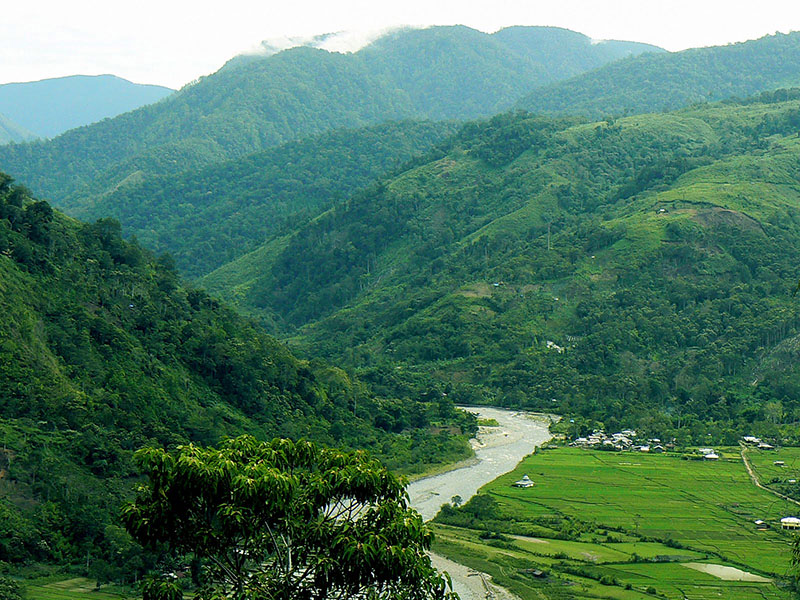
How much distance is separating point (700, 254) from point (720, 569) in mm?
65943

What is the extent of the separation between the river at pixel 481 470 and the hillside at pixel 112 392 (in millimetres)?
2315

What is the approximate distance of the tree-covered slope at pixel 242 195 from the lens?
16438 centimetres

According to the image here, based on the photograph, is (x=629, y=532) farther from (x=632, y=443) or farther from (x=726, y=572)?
(x=632, y=443)

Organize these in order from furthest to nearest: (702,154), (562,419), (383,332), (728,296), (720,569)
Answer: (702,154)
(383,332)
(728,296)
(562,419)
(720,569)

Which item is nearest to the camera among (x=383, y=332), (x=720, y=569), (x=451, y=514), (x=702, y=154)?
(x=720, y=569)

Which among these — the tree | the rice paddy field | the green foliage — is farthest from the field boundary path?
the tree

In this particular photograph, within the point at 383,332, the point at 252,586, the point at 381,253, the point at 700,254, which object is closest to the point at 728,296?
the point at 700,254

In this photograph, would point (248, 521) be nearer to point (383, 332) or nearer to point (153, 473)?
point (153, 473)

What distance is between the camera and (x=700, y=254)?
10238cm

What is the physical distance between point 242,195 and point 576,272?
9154 cm

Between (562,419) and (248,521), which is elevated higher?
(248,521)

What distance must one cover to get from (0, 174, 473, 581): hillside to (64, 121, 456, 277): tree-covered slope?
90.0 meters

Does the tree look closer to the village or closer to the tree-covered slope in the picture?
the village

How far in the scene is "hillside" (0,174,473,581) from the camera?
126 ft
